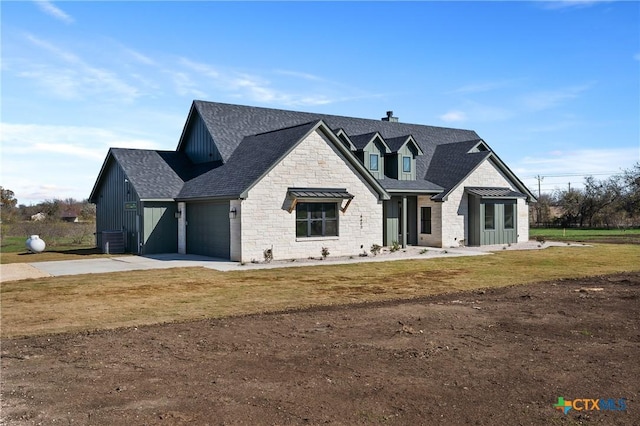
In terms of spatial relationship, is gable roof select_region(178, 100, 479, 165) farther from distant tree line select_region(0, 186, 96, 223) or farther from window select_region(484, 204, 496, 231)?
distant tree line select_region(0, 186, 96, 223)

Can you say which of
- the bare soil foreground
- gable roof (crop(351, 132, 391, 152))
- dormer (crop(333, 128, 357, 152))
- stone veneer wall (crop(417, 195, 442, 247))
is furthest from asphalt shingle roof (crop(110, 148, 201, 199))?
the bare soil foreground

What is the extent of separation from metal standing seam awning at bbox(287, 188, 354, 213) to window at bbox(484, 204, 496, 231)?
9815mm

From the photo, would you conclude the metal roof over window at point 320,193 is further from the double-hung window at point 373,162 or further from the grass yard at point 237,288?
the double-hung window at point 373,162

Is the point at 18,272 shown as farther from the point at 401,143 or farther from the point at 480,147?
the point at 480,147

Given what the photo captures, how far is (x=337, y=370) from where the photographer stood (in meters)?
7.32

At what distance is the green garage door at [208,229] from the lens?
23.2 metres

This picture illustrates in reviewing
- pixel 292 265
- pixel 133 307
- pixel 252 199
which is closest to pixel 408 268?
pixel 292 265

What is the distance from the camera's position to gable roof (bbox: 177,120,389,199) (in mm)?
22539

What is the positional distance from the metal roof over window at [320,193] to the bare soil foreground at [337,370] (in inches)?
462

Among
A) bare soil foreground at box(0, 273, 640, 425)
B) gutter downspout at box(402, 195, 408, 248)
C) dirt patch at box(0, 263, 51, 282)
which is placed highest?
gutter downspout at box(402, 195, 408, 248)

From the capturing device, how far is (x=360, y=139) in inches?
1150

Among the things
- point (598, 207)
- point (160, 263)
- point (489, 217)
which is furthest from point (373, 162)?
point (598, 207)

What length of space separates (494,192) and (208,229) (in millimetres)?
15812

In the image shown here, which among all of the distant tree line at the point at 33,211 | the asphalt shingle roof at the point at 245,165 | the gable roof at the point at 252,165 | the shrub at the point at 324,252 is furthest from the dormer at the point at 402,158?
the distant tree line at the point at 33,211
